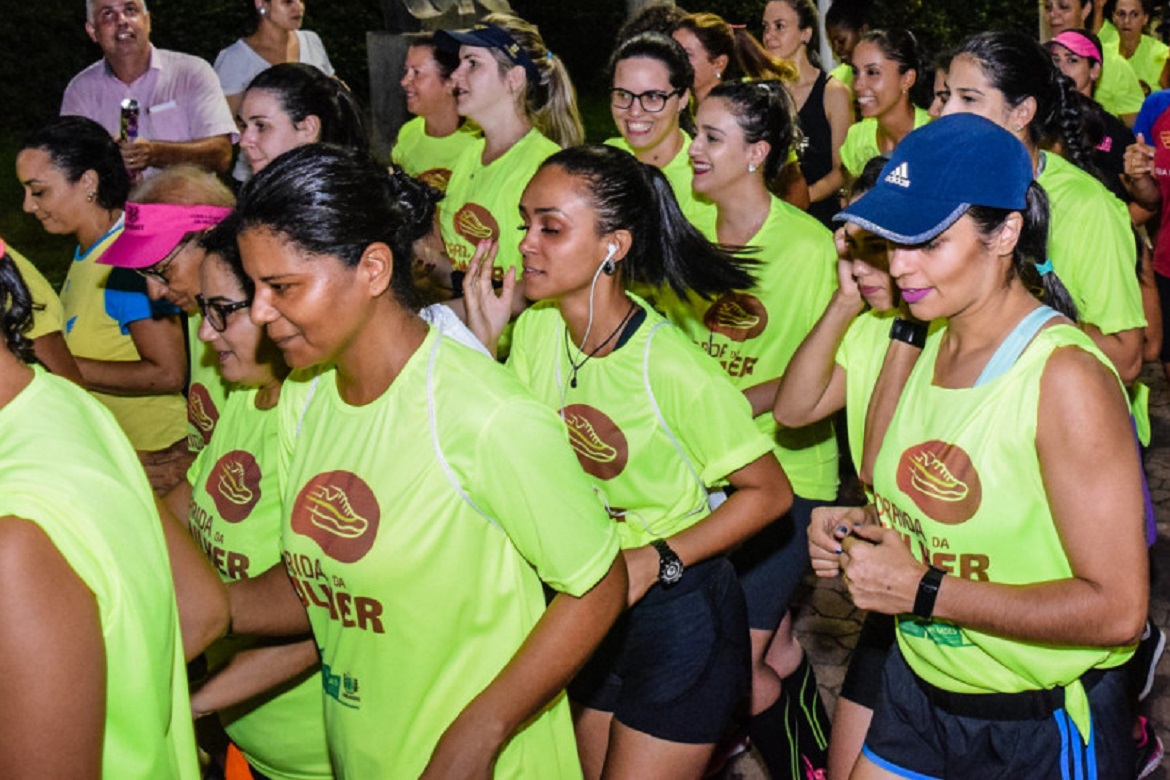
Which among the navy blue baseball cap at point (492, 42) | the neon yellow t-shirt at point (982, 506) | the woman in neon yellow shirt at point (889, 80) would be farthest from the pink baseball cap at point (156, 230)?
the woman in neon yellow shirt at point (889, 80)

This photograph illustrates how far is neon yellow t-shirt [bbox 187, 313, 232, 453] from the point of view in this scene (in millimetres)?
3875

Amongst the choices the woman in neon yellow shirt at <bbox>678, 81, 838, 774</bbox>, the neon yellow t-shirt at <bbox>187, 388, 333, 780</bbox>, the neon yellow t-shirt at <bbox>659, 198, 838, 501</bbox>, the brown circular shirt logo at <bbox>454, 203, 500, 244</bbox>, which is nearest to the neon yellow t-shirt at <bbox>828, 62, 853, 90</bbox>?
the woman in neon yellow shirt at <bbox>678, 81, 838, 774</bbox>

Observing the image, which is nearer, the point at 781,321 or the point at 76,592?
the point at 76,592

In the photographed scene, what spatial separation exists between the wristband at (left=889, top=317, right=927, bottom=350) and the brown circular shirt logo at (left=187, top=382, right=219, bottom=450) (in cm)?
187

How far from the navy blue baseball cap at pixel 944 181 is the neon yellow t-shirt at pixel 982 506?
30 cm

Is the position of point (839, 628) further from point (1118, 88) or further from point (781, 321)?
point (1118, 88)

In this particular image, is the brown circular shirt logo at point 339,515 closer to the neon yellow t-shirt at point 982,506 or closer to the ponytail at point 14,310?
the ponytail at point 14,310

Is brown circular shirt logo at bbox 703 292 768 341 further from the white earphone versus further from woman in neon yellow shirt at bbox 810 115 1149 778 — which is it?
woman in neon yellow shirt at bbox 810 115 1149 778

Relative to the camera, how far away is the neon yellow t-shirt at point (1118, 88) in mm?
9844

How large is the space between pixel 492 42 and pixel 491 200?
63 centimetres

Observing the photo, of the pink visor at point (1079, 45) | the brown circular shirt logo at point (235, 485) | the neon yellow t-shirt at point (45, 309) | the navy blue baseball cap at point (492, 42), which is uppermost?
the pink visor at point (1079, 45)

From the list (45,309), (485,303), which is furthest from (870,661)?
(45,309)

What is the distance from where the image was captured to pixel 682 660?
351 cm

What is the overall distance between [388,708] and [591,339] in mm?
1304
